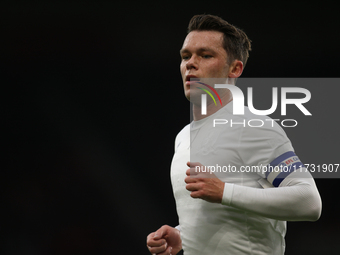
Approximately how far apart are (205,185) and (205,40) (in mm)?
464

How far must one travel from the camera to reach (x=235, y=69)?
1.13 metres

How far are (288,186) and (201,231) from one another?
0.25 m

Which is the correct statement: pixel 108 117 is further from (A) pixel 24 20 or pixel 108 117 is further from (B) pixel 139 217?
(A) pixel 24 20

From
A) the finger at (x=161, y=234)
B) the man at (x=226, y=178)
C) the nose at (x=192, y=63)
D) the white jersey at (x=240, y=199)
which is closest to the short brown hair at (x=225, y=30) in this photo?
the man at (x=226, y=178)

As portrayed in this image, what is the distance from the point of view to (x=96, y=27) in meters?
2.81

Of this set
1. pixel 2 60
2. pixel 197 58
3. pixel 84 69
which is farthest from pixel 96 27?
pixel 197 58

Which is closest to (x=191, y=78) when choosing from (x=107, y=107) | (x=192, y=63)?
(x=192, y=63)

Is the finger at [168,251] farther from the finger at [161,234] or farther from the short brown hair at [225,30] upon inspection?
the short brown hair at [225,30]

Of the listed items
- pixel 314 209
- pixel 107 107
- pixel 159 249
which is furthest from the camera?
pixel 107 107

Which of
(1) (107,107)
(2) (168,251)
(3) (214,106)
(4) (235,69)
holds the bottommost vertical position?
(2) (168,251)

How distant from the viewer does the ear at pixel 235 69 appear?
1116 mm

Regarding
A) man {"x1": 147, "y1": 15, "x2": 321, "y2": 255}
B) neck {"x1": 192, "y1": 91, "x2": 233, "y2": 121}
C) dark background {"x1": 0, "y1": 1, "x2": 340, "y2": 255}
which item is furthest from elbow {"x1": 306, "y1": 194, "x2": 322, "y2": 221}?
dark background {"x1": 0, "y1": 1, "x2": 340, "y2": 255}

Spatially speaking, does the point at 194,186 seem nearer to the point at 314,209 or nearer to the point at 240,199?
the point at 240,199

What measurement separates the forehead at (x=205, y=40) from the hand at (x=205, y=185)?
15.8 inches
